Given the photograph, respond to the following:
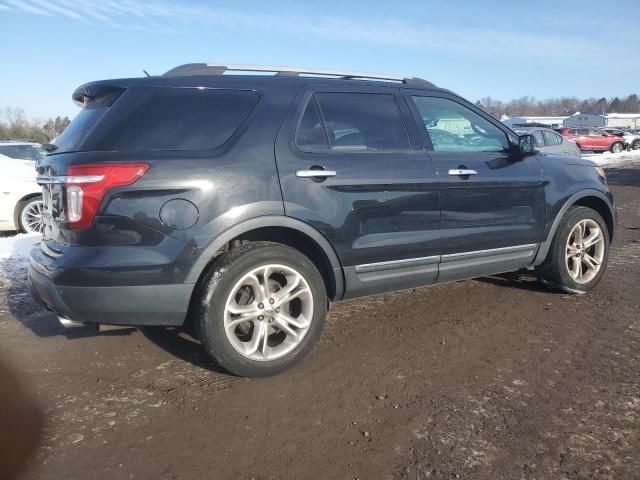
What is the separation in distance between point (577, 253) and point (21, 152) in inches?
335

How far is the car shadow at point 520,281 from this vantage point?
16.0 ft

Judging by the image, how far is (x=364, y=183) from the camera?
344 centimetres

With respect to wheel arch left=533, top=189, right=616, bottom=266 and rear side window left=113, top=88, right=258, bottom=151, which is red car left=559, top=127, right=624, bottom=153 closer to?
wheel arch left=533, top=189, right=616, bottom=266

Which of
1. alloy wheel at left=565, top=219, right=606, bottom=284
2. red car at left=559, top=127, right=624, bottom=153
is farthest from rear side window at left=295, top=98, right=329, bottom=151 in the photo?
red car at left=559, top=127, right=624, bottom=153

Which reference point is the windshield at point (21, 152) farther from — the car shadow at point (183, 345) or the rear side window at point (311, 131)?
the rear side window at point (311, 131)

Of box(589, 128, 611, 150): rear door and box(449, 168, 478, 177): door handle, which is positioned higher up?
box(589, 128, 611, 150): rear door

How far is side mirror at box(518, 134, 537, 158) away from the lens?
4.31m

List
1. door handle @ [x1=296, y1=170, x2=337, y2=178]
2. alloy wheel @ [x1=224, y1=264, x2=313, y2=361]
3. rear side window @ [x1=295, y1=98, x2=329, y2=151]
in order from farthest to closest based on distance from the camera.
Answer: rear side window @ [x1=295, y1=98, x2=329, y2=151]
door handle @ [x1=296, y1=170, x2=337, y2=178]
alloy wheel @ [x1=224, y1=264, x2=313, y2=361]

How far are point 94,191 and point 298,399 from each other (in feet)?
5.30

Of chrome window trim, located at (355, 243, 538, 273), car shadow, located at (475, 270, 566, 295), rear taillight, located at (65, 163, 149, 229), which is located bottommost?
car shadow, located at (475, 270, 566, 295)

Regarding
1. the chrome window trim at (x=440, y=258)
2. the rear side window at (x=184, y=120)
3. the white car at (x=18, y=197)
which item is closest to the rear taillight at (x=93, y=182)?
the rear side window at (x=184, y=120)

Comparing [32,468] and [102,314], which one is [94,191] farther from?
[32,468]

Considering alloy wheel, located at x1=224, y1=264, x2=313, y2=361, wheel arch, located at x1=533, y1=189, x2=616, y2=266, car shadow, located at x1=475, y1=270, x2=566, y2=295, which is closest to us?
alloy wheel, located at x1=224, y1=264, x2=313, y2=361

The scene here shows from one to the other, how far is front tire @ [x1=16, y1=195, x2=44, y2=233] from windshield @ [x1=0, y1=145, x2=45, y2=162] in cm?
89
